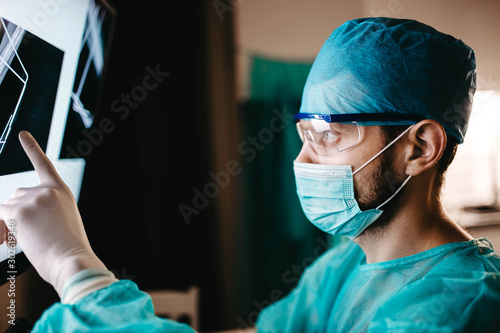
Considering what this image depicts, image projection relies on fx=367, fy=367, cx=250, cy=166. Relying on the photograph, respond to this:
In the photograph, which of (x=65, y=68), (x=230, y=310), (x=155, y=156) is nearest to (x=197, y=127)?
(x=155, y=156)

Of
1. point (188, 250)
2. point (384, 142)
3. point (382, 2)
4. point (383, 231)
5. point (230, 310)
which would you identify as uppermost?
point (382, 2)

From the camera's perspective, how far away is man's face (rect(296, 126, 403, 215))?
43.4 inches

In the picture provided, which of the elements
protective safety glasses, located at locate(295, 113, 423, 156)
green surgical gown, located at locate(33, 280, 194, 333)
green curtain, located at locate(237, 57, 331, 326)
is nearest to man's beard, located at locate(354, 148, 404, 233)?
protective safety glasses, located at locate(295, 113, 423, 156)

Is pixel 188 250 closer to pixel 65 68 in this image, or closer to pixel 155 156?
pixel 155 156

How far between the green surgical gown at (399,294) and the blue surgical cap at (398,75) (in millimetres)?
393

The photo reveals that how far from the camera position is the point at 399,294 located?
3.07 feet

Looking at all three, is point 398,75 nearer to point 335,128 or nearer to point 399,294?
point 335,128

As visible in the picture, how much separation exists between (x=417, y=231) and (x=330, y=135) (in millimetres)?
400

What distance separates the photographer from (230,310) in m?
2.69

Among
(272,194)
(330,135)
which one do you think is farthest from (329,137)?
(272,194)

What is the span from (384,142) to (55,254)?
2.98 feet

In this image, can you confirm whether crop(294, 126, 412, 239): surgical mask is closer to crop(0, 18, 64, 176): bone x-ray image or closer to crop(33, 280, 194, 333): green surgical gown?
crop(33, 280, 194, 333): green surgical gown

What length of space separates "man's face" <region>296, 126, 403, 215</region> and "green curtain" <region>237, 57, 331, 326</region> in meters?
1.40

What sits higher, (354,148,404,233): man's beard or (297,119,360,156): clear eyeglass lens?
(297,119,360,156): clear eyeglass lens
